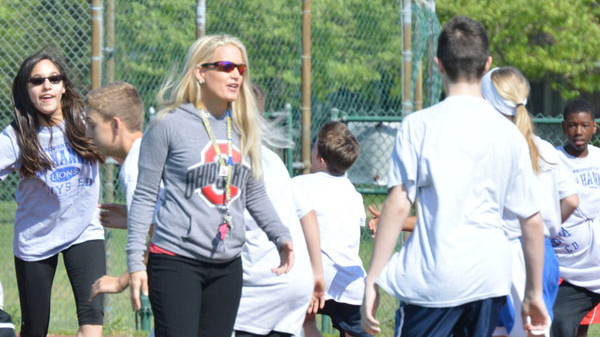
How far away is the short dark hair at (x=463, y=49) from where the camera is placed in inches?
149

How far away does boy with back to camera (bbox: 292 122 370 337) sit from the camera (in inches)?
240

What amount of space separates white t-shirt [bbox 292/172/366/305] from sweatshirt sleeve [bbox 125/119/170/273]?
6.51ft

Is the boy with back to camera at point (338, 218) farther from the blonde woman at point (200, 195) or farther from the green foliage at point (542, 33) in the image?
the green foliage at point (542, 33)

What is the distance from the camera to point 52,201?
5805 millimetres

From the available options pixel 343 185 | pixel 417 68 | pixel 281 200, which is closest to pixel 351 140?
pixel 343 185

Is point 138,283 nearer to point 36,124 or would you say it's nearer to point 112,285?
point 112,285

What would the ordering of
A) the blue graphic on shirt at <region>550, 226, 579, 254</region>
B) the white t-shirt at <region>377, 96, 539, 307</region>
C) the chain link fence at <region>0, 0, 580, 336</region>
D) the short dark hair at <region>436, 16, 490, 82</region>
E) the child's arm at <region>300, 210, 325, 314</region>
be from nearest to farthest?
the white t-shirt at <region>377, 96, 539, 307</region> < the short dark hair at <region>436, 16, 490, 82</region> < the child's arm at <region>300, 210, 325, 314</region> < the blue graphic on shirt at <region>550, 226, 579, 254</region> < the chain link fence at <region>0, 0, 580, 336</region>

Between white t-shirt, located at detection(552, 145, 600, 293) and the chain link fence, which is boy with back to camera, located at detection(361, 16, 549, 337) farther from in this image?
the chain link fence

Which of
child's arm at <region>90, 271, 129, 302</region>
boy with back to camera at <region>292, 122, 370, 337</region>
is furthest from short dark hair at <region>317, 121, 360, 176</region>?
child's arm at <region>90, 271, 129, 302</region>

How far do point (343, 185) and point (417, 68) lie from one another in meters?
3.14

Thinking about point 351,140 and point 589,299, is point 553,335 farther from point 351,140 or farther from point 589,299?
point 351,140

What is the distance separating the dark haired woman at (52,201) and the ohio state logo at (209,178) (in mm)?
1723

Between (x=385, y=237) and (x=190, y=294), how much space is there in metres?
0.92

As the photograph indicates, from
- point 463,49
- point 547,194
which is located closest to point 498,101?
point 547,194
